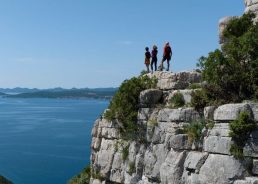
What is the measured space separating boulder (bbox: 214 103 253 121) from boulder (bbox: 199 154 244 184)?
0.94 m

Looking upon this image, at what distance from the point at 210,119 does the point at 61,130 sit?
305ft

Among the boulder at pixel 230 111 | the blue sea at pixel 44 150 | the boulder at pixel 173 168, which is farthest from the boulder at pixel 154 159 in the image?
the blue sea at pixel 44 150

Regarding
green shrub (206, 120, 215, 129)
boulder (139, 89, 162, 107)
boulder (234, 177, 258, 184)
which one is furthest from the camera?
boulder (139, 89, 162, 107)

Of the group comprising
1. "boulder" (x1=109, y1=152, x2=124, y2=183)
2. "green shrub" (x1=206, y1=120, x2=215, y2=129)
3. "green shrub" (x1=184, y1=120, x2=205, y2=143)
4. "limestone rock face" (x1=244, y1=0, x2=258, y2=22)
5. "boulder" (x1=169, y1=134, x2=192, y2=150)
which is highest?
"limestone rock face" (x1=244, y1=0, x2=258, y2=22)

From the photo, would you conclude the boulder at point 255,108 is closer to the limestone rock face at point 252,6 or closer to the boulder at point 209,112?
the boulder at point 209,112

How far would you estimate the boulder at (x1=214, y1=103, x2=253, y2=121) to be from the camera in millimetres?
9945

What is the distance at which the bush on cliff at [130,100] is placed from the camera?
14.2 metres

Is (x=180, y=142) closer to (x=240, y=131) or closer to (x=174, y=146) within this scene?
(x=174, y=146)

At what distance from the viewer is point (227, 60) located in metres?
11.3

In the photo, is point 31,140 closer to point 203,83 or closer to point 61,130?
point 61,130

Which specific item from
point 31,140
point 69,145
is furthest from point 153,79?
point 31,140

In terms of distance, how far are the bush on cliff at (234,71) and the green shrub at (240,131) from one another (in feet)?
3.62

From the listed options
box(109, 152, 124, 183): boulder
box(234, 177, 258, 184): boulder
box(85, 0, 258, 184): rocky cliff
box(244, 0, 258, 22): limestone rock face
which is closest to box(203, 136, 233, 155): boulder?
box(85, 0, 258, 184): rocky cliff

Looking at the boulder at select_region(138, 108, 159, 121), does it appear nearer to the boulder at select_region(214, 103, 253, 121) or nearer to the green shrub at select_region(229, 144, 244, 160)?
the boulder at select_region(214, 103, 253, 121)
